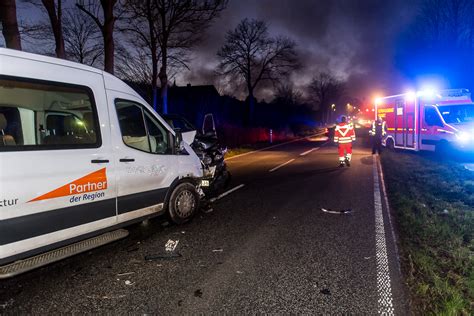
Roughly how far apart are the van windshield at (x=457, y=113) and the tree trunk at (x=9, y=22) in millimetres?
15512

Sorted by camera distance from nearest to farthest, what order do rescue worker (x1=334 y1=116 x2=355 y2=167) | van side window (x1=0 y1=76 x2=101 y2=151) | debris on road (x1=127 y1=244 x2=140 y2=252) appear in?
1. van side window (x1=0 y1=76 x2=101 y2=151)
2. debris on road (x1=127 y1=244 x2=140 y2=252)
3. rescue worker (x1=334 y1=116 x2=355 y2=167)

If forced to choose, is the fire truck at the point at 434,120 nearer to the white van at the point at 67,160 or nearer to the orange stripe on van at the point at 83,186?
the white van at the point at 67,160

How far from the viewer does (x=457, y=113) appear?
14.7m

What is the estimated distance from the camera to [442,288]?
3461 millimetres

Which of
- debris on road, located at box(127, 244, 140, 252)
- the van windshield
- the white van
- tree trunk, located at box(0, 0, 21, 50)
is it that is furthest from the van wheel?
the van windshield

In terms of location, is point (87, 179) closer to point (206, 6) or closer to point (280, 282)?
point (280, 282)

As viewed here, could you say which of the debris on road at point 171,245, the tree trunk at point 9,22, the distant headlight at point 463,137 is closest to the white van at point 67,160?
the debris on road at point 171,245

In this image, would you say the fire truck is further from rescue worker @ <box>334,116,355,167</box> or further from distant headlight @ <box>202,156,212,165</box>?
distant headlight @ <box>202,156,212,165</box>

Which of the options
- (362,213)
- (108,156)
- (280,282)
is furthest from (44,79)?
(362,213)

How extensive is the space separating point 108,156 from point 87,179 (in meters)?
0.39

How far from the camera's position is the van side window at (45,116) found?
136 inches

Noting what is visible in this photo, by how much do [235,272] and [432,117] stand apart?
14.5 m

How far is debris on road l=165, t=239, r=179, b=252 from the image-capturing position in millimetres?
4629

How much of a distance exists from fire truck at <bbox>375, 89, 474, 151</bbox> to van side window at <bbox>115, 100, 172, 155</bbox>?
43.0ft
